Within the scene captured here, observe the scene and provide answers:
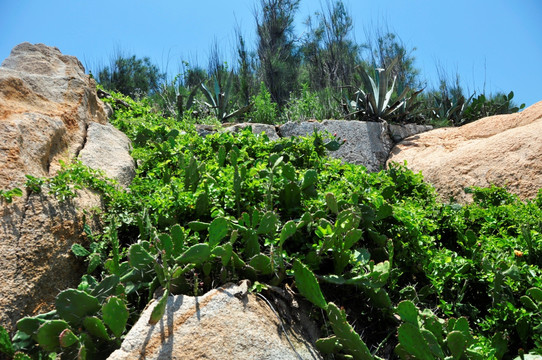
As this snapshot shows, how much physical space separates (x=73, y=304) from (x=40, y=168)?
1.36 metres

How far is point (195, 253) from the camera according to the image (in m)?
2.30

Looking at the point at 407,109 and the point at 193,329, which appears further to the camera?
the point at 407,109

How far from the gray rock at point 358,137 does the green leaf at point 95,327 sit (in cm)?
408

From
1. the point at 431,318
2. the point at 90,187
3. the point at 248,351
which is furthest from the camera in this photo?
the point at 90,187

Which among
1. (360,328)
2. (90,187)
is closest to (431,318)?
(360,328)

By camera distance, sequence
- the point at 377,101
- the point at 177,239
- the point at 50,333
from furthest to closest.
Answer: the point at 377,101, the point at 177,239, the point at 50,333

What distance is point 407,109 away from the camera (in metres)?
7.19

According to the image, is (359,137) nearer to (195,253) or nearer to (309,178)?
(309,178)

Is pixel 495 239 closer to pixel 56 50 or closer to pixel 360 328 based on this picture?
pixel 360 328

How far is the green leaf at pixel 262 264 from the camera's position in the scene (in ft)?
8.00

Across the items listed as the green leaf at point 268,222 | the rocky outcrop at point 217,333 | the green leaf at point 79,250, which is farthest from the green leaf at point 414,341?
the green leaf at point 79,250

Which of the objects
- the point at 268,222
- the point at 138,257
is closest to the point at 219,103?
the point at 268,222

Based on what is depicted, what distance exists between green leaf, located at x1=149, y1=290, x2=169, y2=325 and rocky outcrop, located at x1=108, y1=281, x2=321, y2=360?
0.04 metres

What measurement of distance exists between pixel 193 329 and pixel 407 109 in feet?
19.3
